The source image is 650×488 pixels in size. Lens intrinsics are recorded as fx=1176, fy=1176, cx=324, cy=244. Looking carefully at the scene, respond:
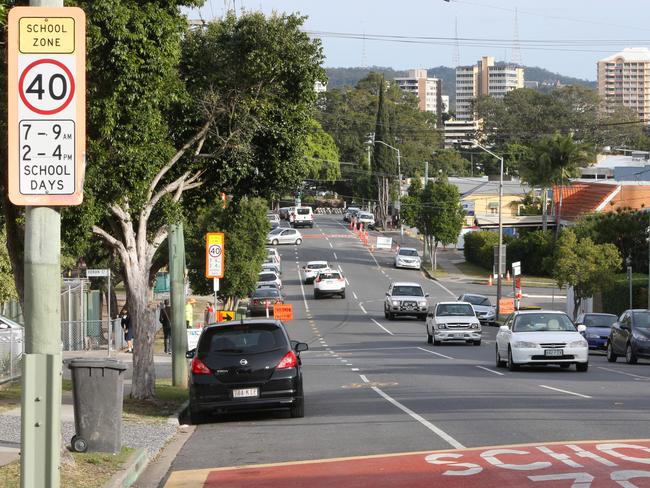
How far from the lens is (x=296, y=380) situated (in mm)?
17906

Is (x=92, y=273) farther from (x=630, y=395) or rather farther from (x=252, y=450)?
(x=252, y=450)

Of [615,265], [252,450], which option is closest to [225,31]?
[252,450]

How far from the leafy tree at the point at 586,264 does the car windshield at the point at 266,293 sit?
13383 mm

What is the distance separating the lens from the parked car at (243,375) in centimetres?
1784

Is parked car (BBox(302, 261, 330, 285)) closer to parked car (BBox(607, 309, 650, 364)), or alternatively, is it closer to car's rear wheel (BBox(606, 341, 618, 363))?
car's rear wheel (BBox(606, 341, 618, 363))

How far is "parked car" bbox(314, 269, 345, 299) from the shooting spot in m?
66.4

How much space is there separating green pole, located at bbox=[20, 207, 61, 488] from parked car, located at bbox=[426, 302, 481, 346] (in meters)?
32.8

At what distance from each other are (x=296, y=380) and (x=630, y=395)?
20.8 ft

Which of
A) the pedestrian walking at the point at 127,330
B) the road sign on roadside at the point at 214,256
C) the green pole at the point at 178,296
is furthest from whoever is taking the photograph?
the pedestrian walking at the point at 127,330

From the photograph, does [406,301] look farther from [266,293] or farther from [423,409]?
[423,409]

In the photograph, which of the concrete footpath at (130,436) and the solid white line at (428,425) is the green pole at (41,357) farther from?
the solid white line at (428,425)

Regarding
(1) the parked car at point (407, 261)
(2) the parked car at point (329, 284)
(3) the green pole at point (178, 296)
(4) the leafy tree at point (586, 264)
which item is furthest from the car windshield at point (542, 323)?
(1) the parked car at point (407, 261)

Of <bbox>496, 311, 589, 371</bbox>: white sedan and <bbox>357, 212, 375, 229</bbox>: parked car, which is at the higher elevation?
<bbox>357, 212, 375, 229</bbox>: parked car

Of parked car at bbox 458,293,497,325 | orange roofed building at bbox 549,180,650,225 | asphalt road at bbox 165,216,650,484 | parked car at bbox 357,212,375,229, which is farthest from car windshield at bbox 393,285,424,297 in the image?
parked car at bbox 357,212,375,229
